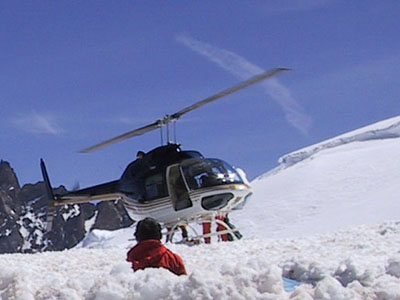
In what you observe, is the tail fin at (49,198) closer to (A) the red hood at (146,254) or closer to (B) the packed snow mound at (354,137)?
(A) the red hood at (146,254)

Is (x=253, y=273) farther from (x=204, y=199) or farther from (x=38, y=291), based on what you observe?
(x=204, y=199)

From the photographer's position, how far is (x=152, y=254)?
5941 mm

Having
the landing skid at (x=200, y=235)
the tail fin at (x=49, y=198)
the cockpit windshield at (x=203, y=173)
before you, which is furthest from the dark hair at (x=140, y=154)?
the tail fin at (x=49, y=198)

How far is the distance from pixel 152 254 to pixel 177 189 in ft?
31.6

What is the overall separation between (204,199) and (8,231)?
511ft

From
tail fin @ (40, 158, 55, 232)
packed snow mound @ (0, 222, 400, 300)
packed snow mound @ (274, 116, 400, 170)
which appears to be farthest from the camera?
packed snow mound @ (274, 116, 400, 170)

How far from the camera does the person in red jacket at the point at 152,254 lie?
5.87 meters

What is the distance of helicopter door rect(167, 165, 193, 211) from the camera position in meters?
15.3

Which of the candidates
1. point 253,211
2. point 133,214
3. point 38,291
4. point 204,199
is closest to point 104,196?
point 133,214

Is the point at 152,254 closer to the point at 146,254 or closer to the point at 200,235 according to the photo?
the point at 146,254

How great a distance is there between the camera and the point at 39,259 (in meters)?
10.4

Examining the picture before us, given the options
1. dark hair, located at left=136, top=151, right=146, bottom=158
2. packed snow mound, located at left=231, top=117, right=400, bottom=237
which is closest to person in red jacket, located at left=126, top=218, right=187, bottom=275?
dark hair, located at left=136, top=151, right=146, bottom=158

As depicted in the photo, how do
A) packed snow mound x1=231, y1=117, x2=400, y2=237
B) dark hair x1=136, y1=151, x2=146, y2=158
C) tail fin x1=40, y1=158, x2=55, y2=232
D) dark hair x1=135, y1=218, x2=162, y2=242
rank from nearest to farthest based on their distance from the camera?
dark hair x1=135, y1=218, x2=162, y2=242, dark hair x1=136, y1=151, x2=146, y2=158, tail fin x1=40, y1=158, x2=55, y2=232, packed snow mound x1=231, y1=117, x2=400, y2=237

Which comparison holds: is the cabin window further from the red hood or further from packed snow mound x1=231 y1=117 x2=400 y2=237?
the red hood
